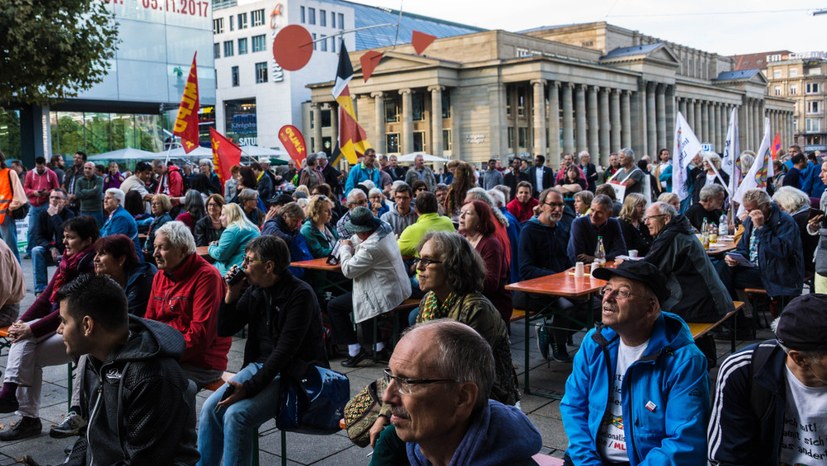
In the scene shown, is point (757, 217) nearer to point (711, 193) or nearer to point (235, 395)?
point (711, 193)

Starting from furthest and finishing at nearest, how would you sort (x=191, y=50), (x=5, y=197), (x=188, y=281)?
1. (x=191, y=50)
2. (x=5, y=197)
3. (x=188, y=281)

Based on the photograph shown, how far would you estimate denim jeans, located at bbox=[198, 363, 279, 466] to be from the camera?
460cm

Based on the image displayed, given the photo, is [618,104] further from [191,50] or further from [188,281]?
[188,281]

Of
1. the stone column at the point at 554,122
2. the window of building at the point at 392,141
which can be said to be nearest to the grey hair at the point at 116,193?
the stone column at the point at 554,122

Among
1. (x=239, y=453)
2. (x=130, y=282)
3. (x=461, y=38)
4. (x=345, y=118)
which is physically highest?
(x=461, y=38)

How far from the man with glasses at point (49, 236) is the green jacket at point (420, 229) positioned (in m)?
6.25

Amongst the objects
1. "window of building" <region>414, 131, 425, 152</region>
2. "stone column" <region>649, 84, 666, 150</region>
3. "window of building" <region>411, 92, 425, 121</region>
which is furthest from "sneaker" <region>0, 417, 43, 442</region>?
"stone column" <region>649, 84, 666, 150</region>

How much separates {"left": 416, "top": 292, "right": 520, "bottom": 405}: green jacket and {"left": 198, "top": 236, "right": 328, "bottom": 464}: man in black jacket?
988mm

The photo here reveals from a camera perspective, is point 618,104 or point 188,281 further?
point 618,104

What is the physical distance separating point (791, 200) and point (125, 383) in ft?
27.0

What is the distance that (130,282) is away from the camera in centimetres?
591

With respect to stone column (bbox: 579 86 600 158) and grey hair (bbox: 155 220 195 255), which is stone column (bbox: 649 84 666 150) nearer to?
stone column (bbox: 579 86 600 158)

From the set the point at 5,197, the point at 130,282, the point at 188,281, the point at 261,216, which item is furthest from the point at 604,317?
the point at 5,197

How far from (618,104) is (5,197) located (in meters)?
82.2
